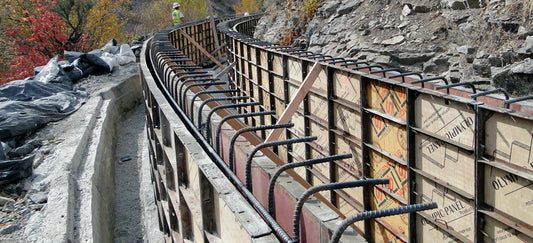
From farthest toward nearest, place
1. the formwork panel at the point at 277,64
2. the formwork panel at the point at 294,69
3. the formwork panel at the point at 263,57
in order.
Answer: the formwork panel at the point at 263,57, the formwork panel at the point at 277,64, the formwork panel at the point at 294,69

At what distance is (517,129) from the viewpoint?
4027mm

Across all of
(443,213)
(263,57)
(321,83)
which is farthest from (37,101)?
(443,213)

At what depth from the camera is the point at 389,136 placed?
5957 mm

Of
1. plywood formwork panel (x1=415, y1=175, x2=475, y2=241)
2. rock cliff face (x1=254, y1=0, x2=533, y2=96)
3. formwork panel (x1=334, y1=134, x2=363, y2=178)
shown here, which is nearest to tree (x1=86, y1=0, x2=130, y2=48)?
rock cliff face (x1=254, y1=0, x2=533, y2=96)

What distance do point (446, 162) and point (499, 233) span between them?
2.90 ft

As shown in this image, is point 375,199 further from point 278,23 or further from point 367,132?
point 278,23

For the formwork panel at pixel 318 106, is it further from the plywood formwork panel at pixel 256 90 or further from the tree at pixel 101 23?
the tree at pixel 101 23

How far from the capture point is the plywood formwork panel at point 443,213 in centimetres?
477

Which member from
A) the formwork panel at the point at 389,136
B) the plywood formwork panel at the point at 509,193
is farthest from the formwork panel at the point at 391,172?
the plywood formwork panel at the point at 509,193

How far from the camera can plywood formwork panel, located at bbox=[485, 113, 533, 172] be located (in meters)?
3.97

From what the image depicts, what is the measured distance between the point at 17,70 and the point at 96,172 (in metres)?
15.0

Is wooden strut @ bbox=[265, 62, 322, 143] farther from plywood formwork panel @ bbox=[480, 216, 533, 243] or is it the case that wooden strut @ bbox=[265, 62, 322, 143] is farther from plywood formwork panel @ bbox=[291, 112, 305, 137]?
plywood formwork panel @ bbox=[480, 216, 533, 243]

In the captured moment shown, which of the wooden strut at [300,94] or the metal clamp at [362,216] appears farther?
the wooden strut at [300,94]

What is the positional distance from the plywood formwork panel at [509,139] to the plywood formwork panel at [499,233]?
62 cm
